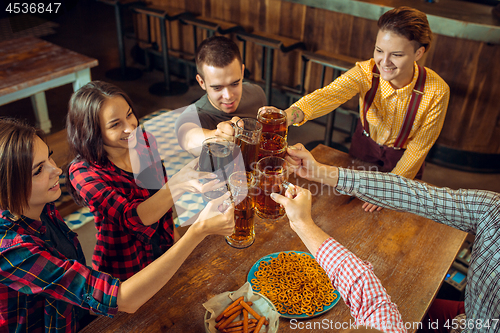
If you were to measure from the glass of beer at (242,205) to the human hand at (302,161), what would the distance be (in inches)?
9.8

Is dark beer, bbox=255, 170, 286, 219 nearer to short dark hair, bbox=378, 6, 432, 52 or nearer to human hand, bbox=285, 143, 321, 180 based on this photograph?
human hand, bbox=285, 143, 321, 180

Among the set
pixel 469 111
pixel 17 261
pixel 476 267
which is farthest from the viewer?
pixel 469 111

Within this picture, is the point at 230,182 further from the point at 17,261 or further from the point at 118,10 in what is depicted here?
the point at 118,10

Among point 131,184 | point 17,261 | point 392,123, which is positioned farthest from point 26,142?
point 392,123

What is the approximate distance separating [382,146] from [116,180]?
152 centimetres

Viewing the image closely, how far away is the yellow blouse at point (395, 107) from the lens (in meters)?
2.04

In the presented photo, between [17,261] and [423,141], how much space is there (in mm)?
1948

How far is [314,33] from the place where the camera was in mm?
4051

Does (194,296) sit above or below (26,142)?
below

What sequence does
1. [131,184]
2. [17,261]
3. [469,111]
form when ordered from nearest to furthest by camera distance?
[17,261] → [131,184] → [469,111]

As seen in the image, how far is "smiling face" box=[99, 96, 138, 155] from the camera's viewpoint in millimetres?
1602

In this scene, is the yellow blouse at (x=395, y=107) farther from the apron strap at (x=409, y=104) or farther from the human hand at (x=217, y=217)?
the human hand at (x=217, y=217)

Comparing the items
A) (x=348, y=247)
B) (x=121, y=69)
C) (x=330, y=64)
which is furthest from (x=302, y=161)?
(x=121, y=69)

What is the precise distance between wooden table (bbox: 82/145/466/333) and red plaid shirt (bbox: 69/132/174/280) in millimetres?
329
